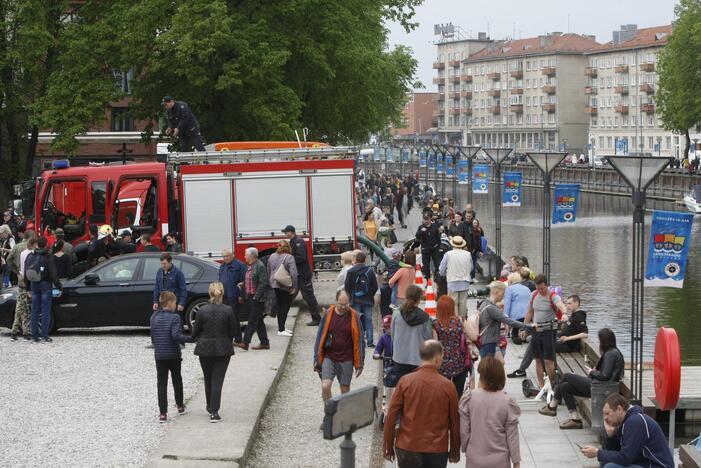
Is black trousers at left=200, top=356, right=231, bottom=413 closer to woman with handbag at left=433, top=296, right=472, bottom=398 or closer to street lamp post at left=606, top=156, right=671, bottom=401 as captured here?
woman with handbag at left=433, top=296, right=472, bottom=398

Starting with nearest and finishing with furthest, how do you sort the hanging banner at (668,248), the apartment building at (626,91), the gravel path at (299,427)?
the gravel path at (299,427), the hanging banner at (668,248), the apartment building at (626,91)

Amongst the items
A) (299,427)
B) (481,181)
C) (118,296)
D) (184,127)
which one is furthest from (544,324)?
(481,181)

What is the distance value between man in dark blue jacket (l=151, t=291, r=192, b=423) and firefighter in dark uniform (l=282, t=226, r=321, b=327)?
25.1 feet

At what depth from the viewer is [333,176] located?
26219 mm

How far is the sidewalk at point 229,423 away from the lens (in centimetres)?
1229

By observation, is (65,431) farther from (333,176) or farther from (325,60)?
(325,60)

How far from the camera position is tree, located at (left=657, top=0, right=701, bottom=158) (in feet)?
303

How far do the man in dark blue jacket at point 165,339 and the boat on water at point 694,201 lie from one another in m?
64.9

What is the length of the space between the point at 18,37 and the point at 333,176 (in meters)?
23.8

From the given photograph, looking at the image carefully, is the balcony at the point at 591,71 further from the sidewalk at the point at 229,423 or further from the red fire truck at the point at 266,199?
the sidewalk at the point at 229,423

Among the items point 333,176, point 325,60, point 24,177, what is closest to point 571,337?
point 333,176

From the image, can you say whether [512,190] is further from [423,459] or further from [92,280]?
[423,459]

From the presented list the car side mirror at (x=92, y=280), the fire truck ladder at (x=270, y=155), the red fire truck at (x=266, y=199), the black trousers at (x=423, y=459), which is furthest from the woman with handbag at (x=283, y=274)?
the black trousers at (x=423, y=459)

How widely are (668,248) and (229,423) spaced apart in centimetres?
510
